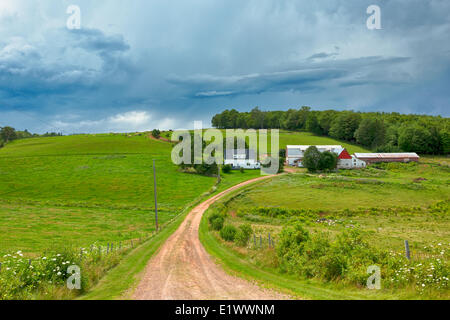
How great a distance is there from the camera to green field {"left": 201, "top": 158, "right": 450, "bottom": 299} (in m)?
13.9

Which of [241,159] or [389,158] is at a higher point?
[241,159]

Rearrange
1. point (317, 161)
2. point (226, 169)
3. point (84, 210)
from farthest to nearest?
1. point (226, 169)
2. point (317, 161)
3. point (84, 210)

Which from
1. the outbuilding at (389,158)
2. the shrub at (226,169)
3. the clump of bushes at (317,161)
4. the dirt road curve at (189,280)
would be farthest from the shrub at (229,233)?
the outbuilding at (389,158)

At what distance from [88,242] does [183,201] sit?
26083 mm

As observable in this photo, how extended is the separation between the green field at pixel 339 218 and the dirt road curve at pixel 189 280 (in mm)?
1107

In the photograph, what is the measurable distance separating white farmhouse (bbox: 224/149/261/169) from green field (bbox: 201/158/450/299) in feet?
61.2

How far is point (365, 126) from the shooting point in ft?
427

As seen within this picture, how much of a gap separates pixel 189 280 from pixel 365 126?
133 meters

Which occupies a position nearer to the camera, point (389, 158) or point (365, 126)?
point (389, 158)

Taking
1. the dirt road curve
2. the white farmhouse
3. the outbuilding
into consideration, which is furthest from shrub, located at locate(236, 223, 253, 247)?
the outbuilding

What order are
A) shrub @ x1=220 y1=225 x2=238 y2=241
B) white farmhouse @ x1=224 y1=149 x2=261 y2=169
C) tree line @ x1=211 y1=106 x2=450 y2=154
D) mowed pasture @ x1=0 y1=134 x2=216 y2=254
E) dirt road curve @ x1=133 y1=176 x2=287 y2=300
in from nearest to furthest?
dirt road curve @ x1=133 y1=176 x2=287 y2=300, shrub @ x1=220 y1=225 x2=238 y2=241, mowed pasture @ x1=0 y1=134 x2=216 y2=254, white farmhouse @ x1=224 y1=149 x2=261 y2=169, tree line @ x1=211 y1=106 x2=450 y2=154

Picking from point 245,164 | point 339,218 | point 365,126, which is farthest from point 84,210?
point 365,126

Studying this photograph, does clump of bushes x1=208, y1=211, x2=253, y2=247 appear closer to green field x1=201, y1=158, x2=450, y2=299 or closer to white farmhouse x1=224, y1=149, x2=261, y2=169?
green field x1=201, y1=158, x2=450, y2=299

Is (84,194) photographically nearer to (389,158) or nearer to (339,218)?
(339,218)
